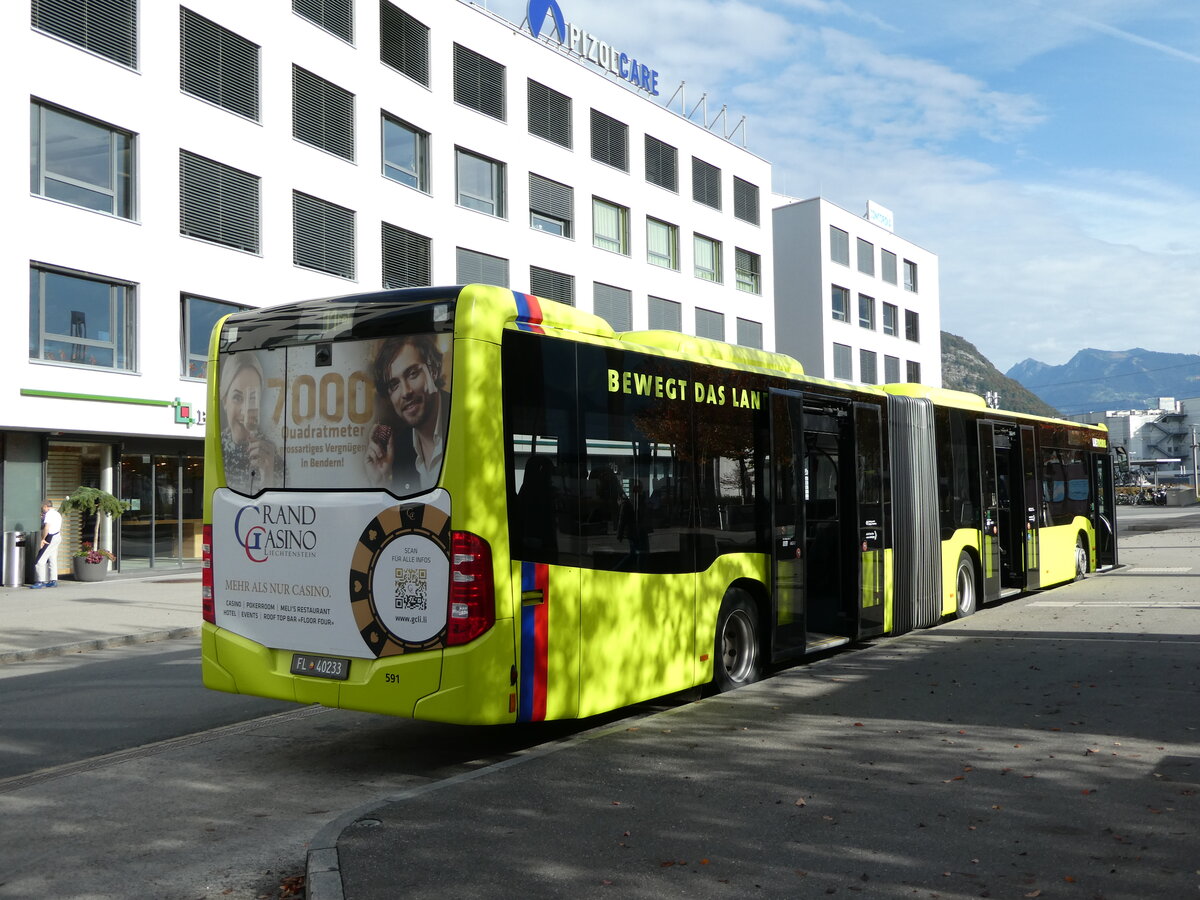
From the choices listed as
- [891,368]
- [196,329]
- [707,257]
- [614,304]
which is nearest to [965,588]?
[196,329]

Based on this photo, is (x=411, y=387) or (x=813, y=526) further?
(x=813, y=526)

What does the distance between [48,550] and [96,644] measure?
29.5 feet

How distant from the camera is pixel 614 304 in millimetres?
37781

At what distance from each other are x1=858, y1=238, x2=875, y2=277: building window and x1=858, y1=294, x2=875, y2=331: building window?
1412 millimetres

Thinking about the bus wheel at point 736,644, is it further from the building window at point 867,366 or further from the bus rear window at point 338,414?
the building window at point 867,366

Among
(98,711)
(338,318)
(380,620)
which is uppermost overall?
(338,318)

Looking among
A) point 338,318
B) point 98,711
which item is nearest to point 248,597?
point 338,318

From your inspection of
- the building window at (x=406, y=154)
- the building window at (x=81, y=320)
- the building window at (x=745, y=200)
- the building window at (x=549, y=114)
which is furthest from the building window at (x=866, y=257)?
the building window at (x=81, y=320)

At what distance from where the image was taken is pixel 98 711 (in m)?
9.08

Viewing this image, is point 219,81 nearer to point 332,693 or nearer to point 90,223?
point 90,223

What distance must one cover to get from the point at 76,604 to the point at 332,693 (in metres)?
13.3

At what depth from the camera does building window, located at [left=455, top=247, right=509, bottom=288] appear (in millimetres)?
32000

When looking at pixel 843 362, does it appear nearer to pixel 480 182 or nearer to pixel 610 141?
pixel 610 141

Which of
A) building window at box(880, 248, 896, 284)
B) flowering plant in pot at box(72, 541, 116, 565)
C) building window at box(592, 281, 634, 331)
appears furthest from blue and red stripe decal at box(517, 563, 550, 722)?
building window at box(880, 248, 896, 284)
